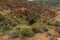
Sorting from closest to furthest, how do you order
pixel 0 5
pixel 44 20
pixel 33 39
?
pixel 33 39 < pixel 44 20 < pixel 0 5

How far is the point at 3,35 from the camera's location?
39.8 feet

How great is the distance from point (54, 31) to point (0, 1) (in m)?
9.84

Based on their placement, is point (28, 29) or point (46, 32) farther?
point (46, 32)

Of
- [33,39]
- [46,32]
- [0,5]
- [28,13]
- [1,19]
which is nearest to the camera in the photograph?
[33,39]

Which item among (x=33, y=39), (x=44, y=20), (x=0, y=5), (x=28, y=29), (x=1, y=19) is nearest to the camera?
(x=33, y=39)

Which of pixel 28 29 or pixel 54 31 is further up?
pixel 28 29

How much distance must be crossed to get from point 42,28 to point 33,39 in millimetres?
2707

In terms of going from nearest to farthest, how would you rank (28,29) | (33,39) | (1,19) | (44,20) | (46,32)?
1. (33,39)
2. (28,29)
3. (46,32)
4. (1,19)
5. (44,20)

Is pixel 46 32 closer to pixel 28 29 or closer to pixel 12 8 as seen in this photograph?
pixel 28 29

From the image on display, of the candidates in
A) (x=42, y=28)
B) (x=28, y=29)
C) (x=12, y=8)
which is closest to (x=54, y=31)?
(x=42, y=28)

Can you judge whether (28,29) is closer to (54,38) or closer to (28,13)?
(54,38)

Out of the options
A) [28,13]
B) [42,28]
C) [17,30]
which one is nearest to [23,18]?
[28,13]

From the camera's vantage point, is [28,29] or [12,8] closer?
[28,29]

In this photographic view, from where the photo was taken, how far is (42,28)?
13.9m
